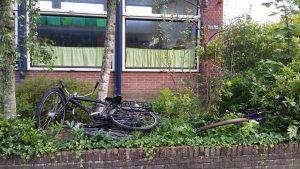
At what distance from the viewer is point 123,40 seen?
1327cm

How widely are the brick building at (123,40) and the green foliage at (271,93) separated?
3886mm

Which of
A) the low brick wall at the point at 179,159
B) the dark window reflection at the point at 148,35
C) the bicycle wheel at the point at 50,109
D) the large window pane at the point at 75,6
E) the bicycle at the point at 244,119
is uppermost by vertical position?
the large window pane at the point at 75,6

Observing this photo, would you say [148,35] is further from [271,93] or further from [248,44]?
[271,93]

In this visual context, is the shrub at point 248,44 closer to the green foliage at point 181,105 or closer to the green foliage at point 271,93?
the green foliage at point 271,93

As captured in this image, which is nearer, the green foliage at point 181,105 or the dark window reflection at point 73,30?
the green foliage at point 181,105

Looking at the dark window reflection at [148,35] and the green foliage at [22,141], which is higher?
the dark window reflection at [148,35]

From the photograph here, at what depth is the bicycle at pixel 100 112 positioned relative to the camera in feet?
20.8

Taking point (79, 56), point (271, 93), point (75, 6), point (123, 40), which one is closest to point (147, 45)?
point (123, 40)

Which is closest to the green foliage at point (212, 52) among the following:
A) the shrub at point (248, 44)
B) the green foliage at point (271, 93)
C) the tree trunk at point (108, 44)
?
the green foliage at point (271, 93)

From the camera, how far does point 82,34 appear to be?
42.9ft

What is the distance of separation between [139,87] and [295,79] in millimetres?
7279

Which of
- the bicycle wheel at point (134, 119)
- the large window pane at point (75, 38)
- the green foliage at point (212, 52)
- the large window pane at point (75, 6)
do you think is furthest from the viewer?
the large window pane at point (75, 38)

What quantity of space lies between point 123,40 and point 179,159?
25.8 ft

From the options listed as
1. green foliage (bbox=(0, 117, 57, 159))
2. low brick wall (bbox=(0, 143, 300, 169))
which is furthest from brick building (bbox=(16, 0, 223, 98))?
green foliage (bbox=(0, 117, 57, 159))
